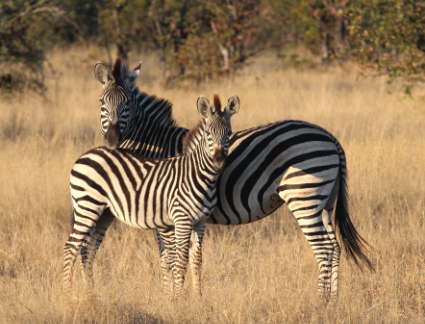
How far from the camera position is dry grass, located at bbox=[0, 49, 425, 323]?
3.88m

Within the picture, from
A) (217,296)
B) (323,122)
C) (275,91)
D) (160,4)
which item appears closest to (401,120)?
(323,122)

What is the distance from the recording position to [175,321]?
12.1 feet

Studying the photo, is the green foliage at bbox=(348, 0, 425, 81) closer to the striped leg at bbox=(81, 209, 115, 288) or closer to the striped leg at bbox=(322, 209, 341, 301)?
the striped leg at bbox=(322, 209, 341, 301)

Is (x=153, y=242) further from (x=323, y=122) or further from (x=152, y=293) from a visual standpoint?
(x=323, y=122)

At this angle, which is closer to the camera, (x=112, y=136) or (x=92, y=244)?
(x=112, y=136)

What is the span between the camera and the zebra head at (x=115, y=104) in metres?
4.49

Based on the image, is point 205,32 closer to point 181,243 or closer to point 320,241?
point 320,241

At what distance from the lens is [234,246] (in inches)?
223

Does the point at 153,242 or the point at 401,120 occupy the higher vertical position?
the point at 401,120

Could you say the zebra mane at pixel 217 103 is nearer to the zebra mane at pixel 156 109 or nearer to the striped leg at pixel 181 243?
the striped leg at pixel 181 243

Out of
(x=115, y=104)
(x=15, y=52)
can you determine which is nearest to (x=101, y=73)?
(x=115, y=104)

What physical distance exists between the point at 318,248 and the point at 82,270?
2.10 m

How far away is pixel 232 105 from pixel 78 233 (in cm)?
177

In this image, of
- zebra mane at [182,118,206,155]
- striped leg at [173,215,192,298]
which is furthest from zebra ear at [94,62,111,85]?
striped leg at [173,215,192,298]
